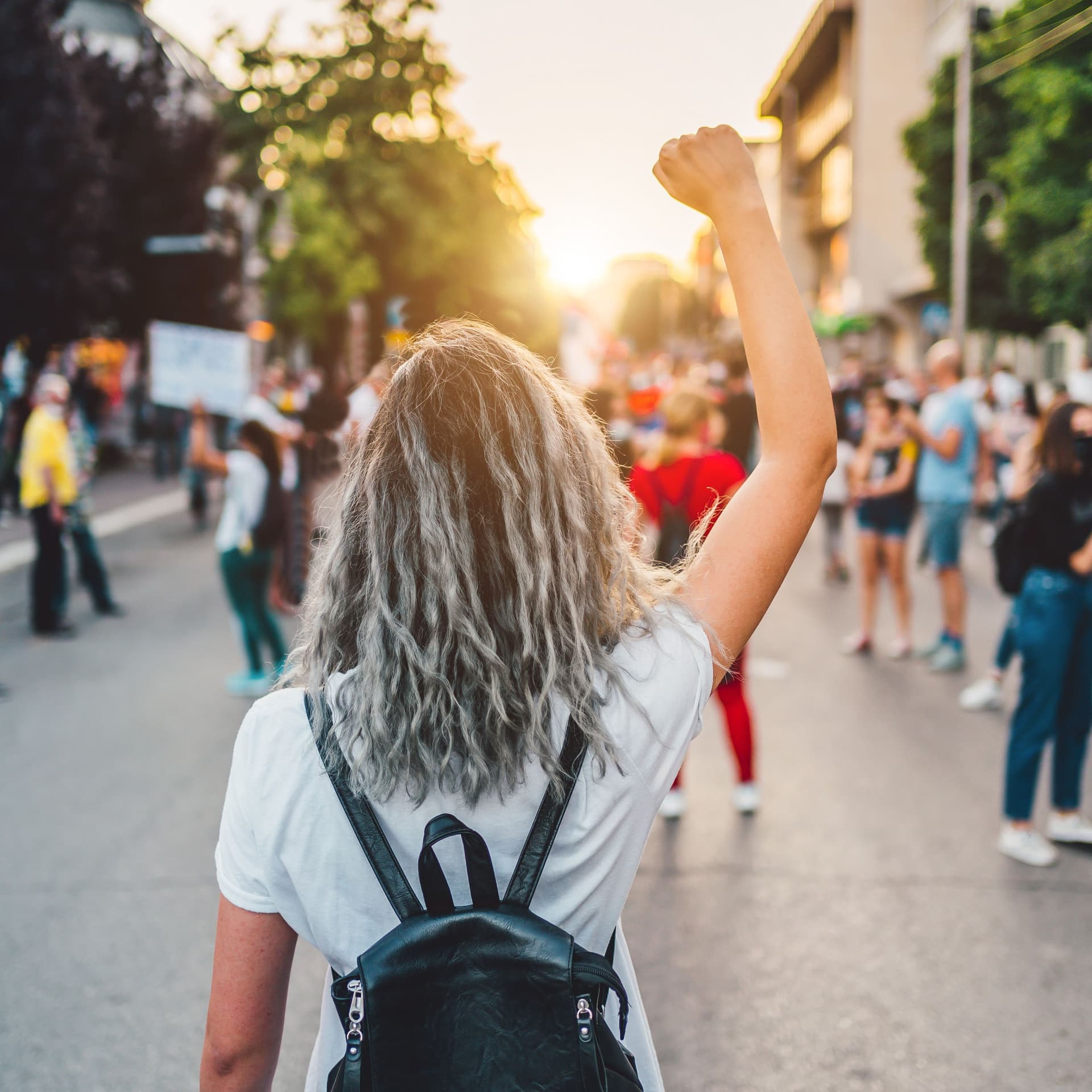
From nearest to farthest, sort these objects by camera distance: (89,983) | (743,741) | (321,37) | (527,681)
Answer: (527,681) < (89,983) < (743,741) < (321,37)

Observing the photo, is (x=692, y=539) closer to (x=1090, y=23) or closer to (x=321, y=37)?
(x=1090, y=23)

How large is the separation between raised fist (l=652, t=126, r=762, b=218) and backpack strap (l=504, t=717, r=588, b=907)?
26.2 inches

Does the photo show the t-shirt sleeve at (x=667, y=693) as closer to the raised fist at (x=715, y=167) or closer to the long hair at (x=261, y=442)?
the raised fist at (x=715, y=167)

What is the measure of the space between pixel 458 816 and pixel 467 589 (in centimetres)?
24

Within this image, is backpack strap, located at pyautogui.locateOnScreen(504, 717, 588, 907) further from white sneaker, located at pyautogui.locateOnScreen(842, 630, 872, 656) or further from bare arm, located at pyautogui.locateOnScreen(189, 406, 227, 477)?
white sneaker, located at pyautogui.locateOnScreen(842, 630, 872, 656)

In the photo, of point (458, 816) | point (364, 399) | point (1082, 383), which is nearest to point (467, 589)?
point (458, 816)

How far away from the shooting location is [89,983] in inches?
146

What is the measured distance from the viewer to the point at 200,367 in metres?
14.5

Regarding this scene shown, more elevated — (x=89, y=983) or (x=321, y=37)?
(x=321, y=37)

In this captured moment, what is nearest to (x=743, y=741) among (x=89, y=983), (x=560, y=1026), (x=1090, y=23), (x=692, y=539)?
(x=89, y=983)

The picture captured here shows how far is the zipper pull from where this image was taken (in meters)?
1.17

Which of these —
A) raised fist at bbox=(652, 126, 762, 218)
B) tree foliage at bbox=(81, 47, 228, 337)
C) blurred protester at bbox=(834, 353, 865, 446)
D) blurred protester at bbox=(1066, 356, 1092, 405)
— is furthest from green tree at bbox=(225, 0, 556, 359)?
raised fist at bbox=(652, 126, 762, 218)

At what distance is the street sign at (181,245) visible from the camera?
76.7 feet

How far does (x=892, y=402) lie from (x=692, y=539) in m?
7.56
